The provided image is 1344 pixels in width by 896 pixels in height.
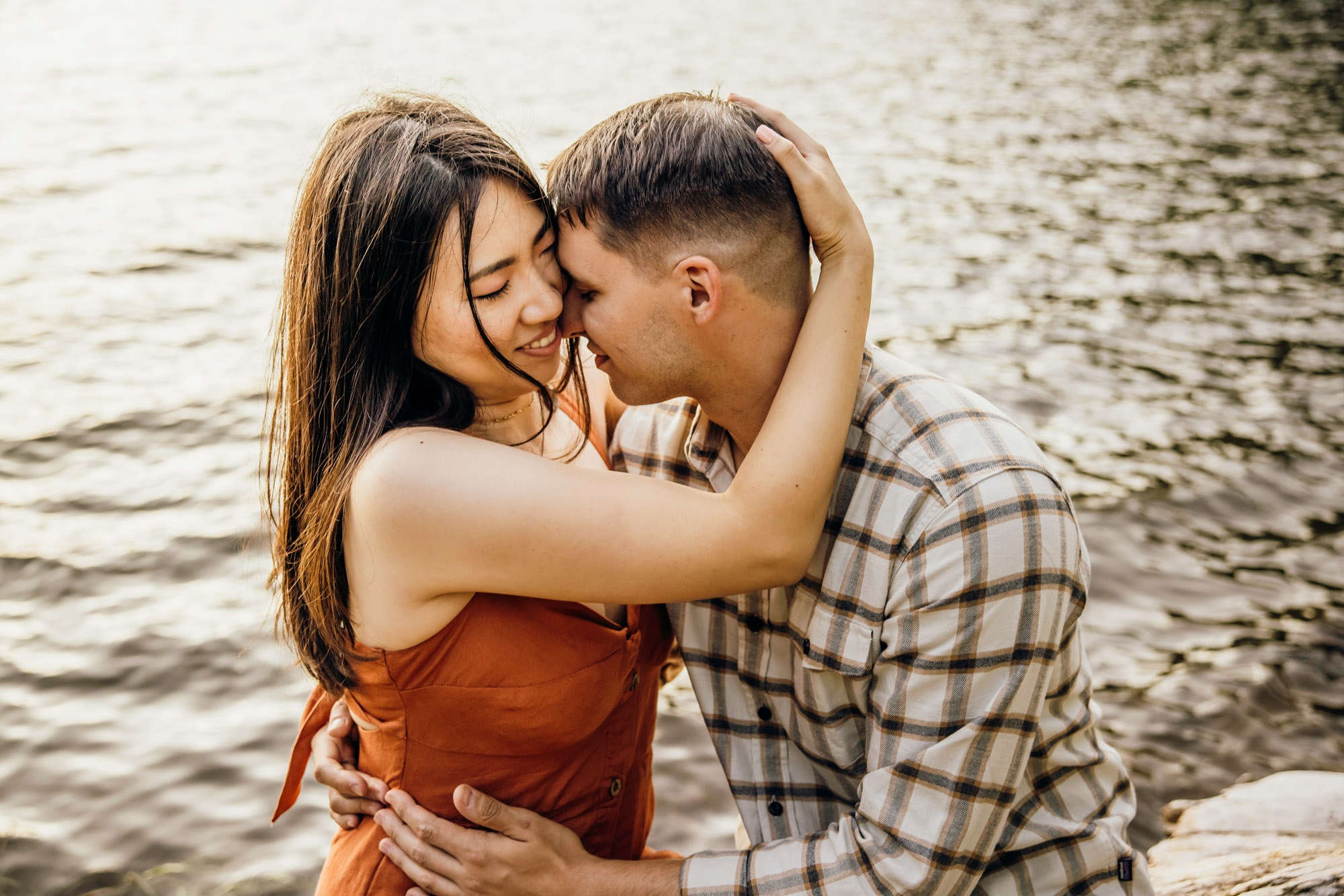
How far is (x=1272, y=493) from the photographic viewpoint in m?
5.92

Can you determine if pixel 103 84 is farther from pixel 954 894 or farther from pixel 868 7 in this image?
pixel 954 894

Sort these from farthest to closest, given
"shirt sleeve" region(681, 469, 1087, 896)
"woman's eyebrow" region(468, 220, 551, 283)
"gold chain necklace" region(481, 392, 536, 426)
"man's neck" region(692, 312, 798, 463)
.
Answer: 1. "gold chain necklace" region(481, 392, 536, 426)
2. "man's neck" region(692, 312, 798, 463)
3. "woman's eyebrow" region(468, 220, 551, 283)
4. "shirt sleeve" region(681, 469, 1087, 896)

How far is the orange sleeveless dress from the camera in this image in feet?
6.96

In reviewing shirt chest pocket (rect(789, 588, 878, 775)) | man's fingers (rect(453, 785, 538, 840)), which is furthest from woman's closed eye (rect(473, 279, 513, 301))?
man's fingers (rect(453, 785, 538, 840))

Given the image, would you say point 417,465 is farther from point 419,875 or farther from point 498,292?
point 419,875

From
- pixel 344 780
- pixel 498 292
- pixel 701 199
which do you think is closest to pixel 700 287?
pixel 701 199

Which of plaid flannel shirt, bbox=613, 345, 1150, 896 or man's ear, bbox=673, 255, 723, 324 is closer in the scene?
plaid flannel shirt, bbox=613, 345, 1150, 896

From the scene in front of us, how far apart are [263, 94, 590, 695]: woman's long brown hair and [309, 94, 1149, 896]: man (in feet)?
0.85

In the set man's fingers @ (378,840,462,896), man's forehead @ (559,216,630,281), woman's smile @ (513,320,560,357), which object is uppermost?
man's forehead @ (559,216,630,281)

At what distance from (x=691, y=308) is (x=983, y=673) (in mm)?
Result: 929

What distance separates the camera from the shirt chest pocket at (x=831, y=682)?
207 centimetres

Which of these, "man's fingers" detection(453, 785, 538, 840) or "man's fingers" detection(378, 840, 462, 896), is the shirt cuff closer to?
"man's fingers" detection(453, 785, 538, 840)

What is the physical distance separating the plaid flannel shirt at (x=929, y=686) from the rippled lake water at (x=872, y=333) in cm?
121

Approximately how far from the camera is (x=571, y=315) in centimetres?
228
